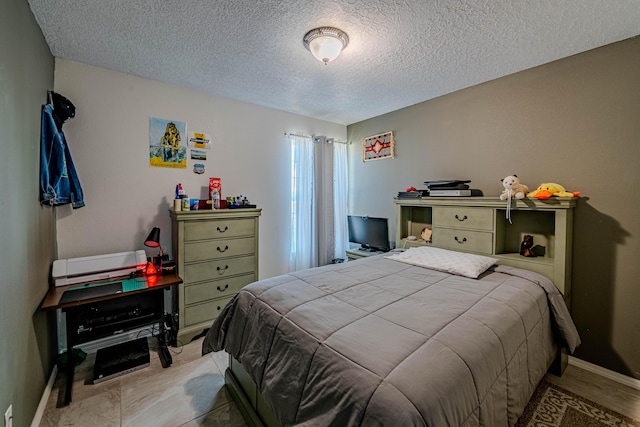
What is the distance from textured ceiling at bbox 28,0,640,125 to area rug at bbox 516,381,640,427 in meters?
2.42

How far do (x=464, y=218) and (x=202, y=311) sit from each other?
2642 mm

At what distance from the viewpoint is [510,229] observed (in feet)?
8.11

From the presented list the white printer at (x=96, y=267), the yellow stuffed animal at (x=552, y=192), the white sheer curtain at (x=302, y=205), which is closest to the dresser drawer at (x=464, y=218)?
→ the yellow stuffed animal at (x=552, y=192)

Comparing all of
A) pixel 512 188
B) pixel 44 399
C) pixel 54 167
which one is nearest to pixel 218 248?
pixel 54 167

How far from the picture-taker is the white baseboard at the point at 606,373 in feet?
6.14

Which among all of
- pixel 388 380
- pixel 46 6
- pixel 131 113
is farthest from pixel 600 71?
pixel 131 113

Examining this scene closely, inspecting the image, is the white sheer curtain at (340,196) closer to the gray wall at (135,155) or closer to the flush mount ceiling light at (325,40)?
the gray wall at (135,155)

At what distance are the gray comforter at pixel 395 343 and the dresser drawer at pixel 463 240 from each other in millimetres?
436

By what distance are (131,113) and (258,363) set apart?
2.53 m

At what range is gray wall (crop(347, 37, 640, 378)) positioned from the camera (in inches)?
74.6

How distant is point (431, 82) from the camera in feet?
8.59

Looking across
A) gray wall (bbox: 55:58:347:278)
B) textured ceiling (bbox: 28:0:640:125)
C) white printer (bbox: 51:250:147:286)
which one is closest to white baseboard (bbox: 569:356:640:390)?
textured ceiling (bbox: 28:0:640:125)

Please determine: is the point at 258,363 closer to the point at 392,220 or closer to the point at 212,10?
the point at 212,10

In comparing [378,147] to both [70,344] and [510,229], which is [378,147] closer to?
[510,229]
